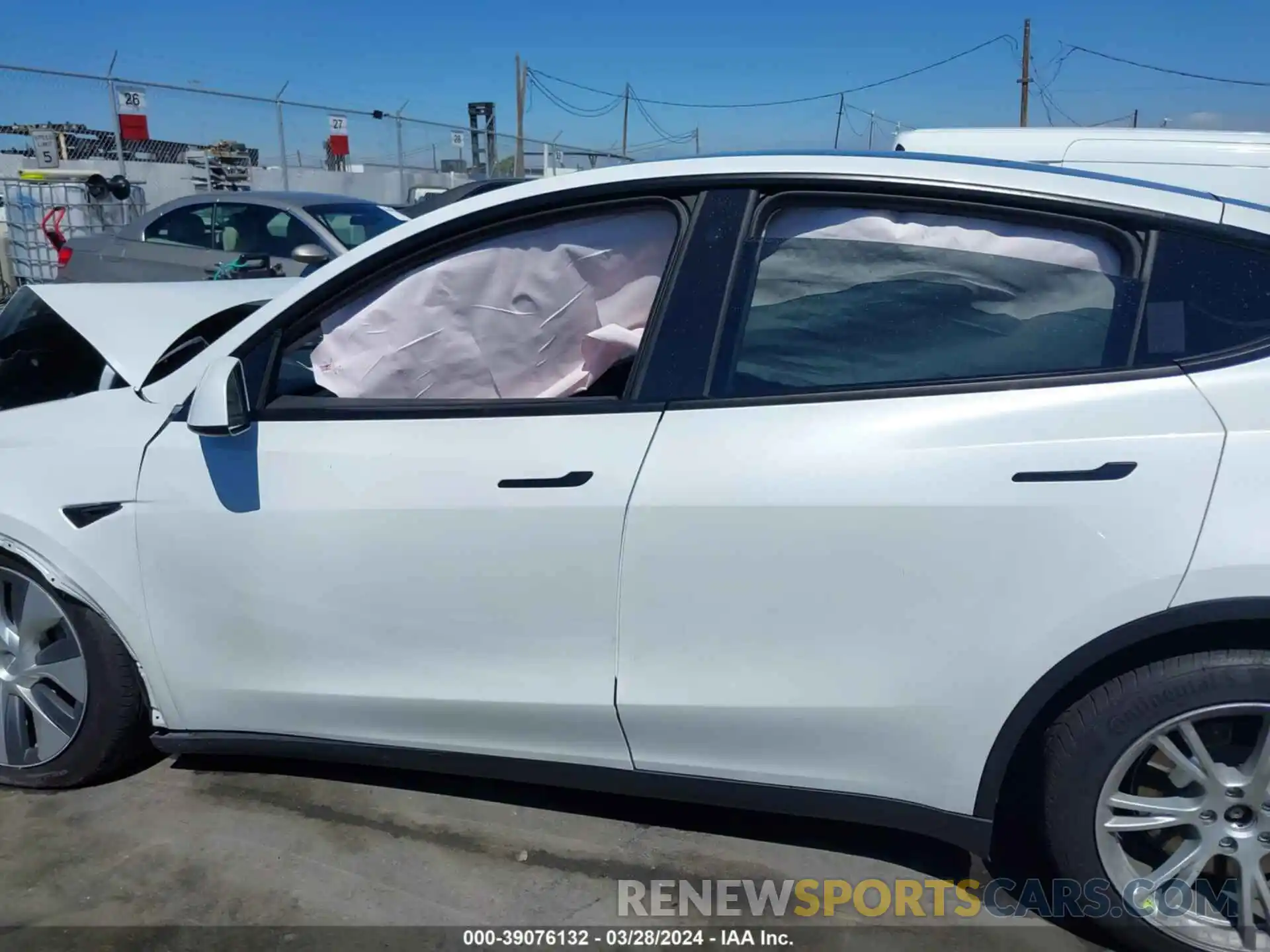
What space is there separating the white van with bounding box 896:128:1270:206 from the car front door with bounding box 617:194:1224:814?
2661 millimetres

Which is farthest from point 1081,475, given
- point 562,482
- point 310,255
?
point 310,255

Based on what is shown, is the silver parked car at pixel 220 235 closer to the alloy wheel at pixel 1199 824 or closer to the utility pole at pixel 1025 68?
the alloy wheel at pixel 1199 824

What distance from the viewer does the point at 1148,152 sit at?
4.96 m

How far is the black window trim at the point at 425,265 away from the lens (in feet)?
7.95

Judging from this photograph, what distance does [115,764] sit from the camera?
9.88 ft

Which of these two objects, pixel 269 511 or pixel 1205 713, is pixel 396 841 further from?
pixel 1205 713

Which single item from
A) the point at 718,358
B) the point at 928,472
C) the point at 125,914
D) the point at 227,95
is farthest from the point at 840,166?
the point at 227,95

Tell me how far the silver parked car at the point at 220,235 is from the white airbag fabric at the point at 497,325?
21.0 ft

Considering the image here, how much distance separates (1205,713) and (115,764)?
2.85 m

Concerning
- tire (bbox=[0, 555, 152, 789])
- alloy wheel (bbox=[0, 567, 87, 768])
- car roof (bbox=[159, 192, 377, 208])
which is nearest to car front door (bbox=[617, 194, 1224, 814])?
tire (bbox=[0, 555, 152, 789])

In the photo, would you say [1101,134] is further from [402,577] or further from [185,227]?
[185,227]

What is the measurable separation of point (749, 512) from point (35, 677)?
6.90 feet

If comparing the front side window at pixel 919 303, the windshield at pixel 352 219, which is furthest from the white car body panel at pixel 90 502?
the windshield at pixel 352 219

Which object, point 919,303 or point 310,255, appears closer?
point 919,303
